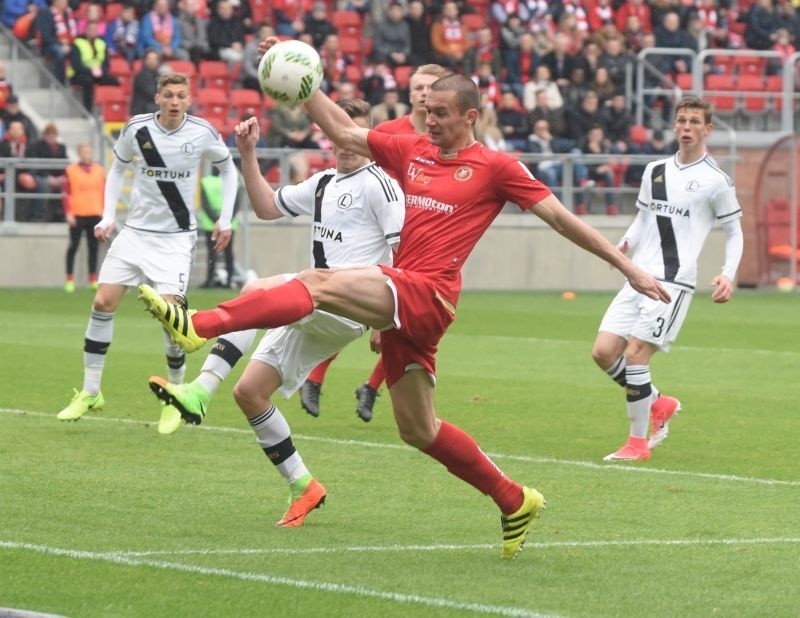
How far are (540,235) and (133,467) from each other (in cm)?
2037

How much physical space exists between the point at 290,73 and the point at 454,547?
7.25ft

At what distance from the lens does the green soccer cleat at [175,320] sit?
688 centimetres

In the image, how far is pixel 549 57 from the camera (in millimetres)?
32094

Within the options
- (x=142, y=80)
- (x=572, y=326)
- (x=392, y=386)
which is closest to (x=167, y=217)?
(x=392, y=386)

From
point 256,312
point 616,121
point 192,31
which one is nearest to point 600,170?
point 616,121

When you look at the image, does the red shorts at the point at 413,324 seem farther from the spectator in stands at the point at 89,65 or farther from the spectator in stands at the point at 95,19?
the spectator in stands at the point at 89,65

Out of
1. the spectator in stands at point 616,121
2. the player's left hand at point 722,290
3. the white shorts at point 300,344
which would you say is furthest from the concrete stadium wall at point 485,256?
the white shorts at point 300,344

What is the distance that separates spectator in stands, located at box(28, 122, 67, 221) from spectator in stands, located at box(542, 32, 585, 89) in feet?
30.8

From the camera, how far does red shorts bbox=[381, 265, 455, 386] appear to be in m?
7.29

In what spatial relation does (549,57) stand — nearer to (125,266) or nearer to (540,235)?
(540,235)

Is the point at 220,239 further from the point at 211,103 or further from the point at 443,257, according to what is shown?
the point at 211,103

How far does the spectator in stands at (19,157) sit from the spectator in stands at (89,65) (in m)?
2.01

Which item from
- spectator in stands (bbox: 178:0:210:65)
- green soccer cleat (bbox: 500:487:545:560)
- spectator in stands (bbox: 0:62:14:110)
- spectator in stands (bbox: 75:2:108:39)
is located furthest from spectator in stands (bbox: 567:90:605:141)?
green soccer cleat (bbox: 500:487:545:560)

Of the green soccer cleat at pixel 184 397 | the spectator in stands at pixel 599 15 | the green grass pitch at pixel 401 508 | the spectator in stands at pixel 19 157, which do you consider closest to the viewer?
the green grass pitch at pixel 401 508
